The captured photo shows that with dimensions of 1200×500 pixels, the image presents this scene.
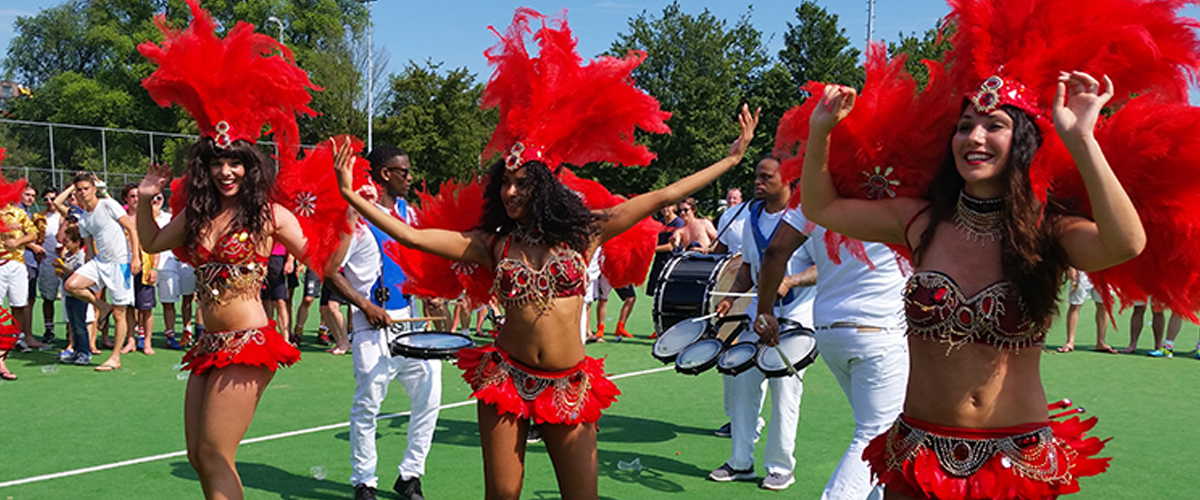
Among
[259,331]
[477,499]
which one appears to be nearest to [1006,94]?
[259,331]

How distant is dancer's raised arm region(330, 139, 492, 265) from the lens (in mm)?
3615

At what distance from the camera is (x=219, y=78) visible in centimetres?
435

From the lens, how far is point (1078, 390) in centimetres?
915

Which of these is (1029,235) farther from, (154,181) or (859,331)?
(154,181)

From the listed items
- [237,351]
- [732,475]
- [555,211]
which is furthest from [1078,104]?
[732,475]

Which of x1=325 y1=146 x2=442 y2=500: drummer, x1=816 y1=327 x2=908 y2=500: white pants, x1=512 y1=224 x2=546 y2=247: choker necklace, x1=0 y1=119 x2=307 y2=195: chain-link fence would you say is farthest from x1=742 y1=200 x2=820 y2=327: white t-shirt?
x1=0 y1=119 x2=307 y2=195: chain-link fence

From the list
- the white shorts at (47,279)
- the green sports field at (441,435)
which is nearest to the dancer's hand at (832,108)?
the green sports field at (441,435)

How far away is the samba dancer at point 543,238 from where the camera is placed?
3768mm

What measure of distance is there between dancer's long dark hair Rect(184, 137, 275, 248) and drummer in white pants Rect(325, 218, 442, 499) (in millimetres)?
855

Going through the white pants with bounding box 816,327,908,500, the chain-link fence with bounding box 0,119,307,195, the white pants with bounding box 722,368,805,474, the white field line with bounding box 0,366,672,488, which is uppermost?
the chain-link fence with bounding box 0,119,307,195

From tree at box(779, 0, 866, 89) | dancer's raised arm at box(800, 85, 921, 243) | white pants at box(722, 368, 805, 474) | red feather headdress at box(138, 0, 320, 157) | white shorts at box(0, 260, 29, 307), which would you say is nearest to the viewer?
dancer's raised arm at box(800, 85, 921, 243)

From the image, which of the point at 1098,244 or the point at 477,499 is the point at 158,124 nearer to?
the point at 477,499

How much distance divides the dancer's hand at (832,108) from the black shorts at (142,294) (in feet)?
33.1

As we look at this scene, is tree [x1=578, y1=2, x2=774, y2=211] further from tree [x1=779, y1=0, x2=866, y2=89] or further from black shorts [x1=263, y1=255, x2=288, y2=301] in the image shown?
black shorts [x1=263, y1=255, x2=288, y2=301]
